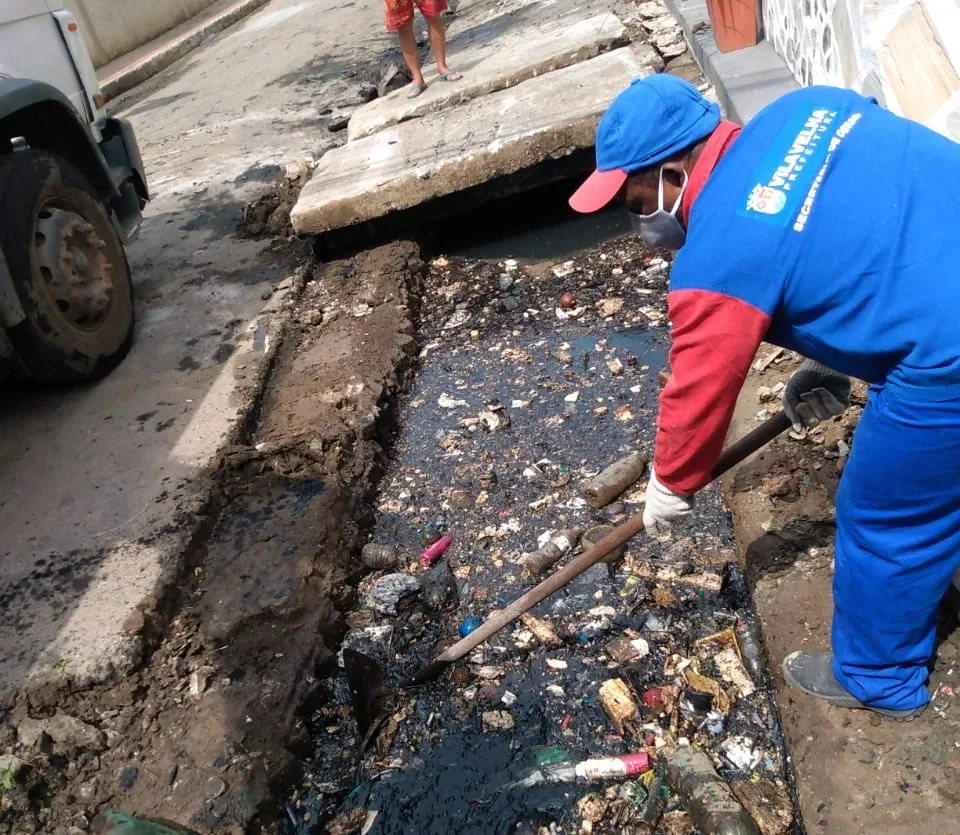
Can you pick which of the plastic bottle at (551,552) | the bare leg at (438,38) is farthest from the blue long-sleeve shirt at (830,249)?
the bare leg at (438,38)

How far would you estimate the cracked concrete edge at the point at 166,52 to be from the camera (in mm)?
11290

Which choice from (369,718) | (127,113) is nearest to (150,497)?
(369,718)

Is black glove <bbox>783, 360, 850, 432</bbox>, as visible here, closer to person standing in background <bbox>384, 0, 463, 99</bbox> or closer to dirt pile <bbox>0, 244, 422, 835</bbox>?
dirt pile <bbox>0, 244, 422, 835</bbox>

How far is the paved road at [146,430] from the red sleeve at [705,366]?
203 centimetres

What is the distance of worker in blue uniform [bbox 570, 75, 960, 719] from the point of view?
1.60 meters

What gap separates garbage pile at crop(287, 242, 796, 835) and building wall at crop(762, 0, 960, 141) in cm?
147

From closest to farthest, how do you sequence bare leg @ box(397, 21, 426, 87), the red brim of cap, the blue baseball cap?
the blue baseball cap < the red brim of cap < bare leg @ box(397, 21, 426, 87)

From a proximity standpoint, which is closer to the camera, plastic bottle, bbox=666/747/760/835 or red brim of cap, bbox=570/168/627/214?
red brim of cap, bbox=570/168/627/214

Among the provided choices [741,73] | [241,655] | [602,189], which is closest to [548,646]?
[241,655]

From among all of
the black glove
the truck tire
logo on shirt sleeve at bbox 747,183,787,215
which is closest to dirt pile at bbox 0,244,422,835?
the truck tire

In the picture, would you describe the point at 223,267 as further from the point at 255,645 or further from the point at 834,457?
the point at 834,457

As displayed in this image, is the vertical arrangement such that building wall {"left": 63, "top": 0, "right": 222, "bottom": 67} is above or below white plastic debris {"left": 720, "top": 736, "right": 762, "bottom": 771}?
above

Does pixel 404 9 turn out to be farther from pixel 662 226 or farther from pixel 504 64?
pixel 662 226

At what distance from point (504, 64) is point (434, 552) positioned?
4836 mm
